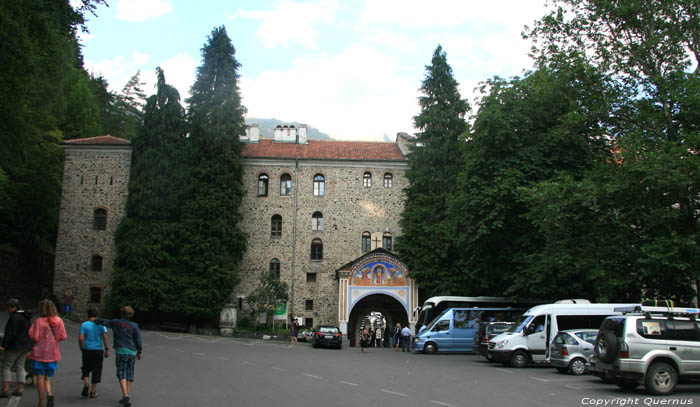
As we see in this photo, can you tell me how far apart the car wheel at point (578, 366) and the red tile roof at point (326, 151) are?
24.1 meters

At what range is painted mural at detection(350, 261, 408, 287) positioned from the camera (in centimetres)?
3578

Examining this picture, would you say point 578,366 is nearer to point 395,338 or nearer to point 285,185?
point 395,338

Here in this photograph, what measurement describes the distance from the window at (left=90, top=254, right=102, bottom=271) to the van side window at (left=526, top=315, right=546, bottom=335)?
2821 cm

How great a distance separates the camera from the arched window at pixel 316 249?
3822 centimetres

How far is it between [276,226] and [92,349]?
28833 millimetres

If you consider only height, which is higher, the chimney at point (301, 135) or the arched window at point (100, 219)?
the chimney at point (301, 135)

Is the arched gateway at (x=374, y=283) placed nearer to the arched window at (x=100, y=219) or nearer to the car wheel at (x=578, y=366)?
the arched window at (x=100, y=219)

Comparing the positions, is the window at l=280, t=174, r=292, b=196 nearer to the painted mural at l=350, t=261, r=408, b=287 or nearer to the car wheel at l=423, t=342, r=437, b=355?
the painted mural at l=350, t=261, r=408, b=287

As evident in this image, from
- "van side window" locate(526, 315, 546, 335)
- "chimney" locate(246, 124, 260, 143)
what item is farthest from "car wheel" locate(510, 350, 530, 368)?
"chimney" locate(246, 124, 260, 143)

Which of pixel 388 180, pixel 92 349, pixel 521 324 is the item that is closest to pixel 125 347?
pixel 92 349

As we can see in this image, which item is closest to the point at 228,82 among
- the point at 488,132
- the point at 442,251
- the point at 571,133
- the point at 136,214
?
the point at 136,214

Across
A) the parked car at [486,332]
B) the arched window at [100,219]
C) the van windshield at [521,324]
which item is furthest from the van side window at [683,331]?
the arched window at [100,219]

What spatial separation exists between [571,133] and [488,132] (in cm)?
331

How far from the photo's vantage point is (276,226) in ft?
126
